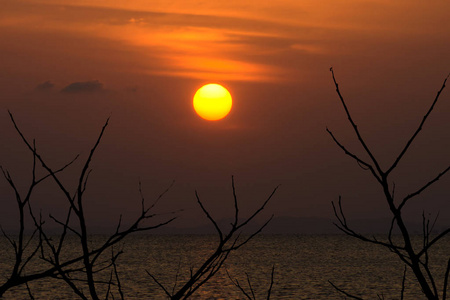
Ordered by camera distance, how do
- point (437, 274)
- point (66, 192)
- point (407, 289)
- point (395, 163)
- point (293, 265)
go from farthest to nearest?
point (293, 265) < point (437, 274) < point (407, 289) < point (66, 192) < point (395, 163)

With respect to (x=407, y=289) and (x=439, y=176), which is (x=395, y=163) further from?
(x=407, y=289)

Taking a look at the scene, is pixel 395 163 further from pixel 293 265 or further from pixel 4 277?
pixel 293 265

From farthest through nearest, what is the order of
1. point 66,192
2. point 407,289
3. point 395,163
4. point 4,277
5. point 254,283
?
point 4,277, point 254,283, point 407,289, point 66,192, point 395,163

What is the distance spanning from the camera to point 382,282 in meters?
95.5

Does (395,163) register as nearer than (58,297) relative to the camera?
Yes

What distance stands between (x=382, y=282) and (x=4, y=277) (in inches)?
2183

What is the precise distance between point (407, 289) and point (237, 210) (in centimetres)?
8101

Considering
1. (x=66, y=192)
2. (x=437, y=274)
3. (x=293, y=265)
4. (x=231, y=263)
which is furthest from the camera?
(x=231, y=263)

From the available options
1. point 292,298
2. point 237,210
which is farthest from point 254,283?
point 237,210

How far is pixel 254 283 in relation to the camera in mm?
92312


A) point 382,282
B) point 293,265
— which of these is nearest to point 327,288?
point 382,282

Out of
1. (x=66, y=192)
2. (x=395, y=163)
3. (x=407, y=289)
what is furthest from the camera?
(x=407, y=289)

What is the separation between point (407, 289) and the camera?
8062cm

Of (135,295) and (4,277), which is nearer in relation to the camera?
(135,295)
